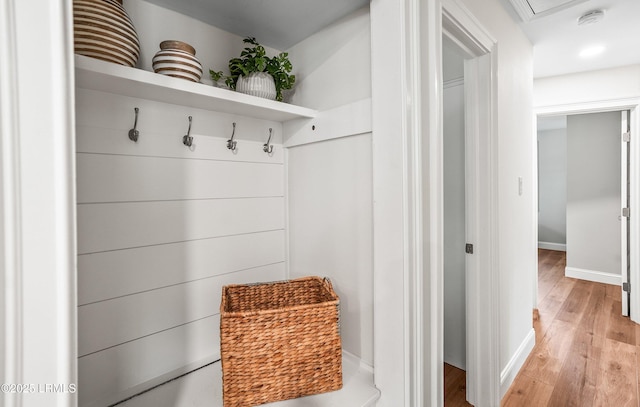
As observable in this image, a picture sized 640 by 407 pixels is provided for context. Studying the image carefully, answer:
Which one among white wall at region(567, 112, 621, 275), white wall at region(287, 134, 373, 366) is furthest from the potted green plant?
white wall at region(567, 112, 621, 275)

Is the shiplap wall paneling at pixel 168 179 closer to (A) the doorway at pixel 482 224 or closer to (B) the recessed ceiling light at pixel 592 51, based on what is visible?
(A) the doorway at pixel 482 224

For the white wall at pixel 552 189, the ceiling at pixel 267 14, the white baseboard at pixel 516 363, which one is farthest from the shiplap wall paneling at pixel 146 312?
the white wall at pixel 552 189

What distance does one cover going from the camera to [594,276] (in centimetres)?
404

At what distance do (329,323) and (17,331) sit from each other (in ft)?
2.28

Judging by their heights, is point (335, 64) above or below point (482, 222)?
above

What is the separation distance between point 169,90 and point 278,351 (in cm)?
79

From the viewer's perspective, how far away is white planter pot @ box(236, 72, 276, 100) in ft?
3.52

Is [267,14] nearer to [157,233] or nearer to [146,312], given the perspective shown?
[157,233]

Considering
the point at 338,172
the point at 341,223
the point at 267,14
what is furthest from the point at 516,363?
the point at 267,14

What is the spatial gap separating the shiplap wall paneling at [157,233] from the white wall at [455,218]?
54.0 inches

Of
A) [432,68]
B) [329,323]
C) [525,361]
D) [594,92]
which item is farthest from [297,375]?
[594,92]

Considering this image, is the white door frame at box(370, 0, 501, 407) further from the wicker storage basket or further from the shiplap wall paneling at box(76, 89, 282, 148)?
the shiplap wall paneling at box(76, 89, 282, 148)

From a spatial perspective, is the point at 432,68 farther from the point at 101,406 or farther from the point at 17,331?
the point at 101,406

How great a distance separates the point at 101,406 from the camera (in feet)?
2.84
